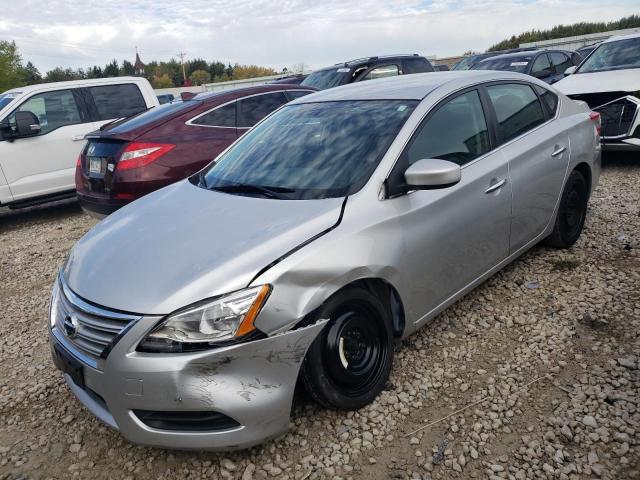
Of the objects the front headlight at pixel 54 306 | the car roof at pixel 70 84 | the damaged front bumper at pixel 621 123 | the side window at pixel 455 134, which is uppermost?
the car roof at pixel 70 84

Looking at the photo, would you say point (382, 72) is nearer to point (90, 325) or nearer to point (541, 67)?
point (541, 67)

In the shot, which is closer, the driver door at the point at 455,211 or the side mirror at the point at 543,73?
the driver door at the point at 455,211

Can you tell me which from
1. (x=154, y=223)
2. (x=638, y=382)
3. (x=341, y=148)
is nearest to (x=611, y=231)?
(x=638, y=382)

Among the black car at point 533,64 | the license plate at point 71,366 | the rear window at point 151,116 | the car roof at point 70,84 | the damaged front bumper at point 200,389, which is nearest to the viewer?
the damaged front bumper at point 200,389

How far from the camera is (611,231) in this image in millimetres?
4809

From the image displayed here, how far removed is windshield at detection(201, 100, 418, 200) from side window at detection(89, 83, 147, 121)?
4.61 meters

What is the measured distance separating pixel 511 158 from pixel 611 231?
202 centimetres

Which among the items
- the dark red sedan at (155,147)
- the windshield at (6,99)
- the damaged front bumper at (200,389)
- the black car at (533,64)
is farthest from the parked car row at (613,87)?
the windshield at (6,99)

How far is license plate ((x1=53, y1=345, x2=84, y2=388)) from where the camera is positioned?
2322mm

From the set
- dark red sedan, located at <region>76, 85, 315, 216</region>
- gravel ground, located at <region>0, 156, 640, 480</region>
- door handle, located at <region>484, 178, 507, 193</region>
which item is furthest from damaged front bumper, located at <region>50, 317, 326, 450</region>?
dark red sedan, located at <region>76, 85, 315, 216</region>

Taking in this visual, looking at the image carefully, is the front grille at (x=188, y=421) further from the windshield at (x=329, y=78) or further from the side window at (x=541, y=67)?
the side window at (x=541, y=67)

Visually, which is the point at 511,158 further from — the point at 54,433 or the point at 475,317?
the point at 54,433

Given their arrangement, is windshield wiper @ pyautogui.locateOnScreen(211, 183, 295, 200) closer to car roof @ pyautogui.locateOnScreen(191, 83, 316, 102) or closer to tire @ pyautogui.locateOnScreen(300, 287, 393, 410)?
tire @ pyautogui.locateOnScreen(300, 287, 393, 410)

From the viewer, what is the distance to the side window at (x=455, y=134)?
300 cm
